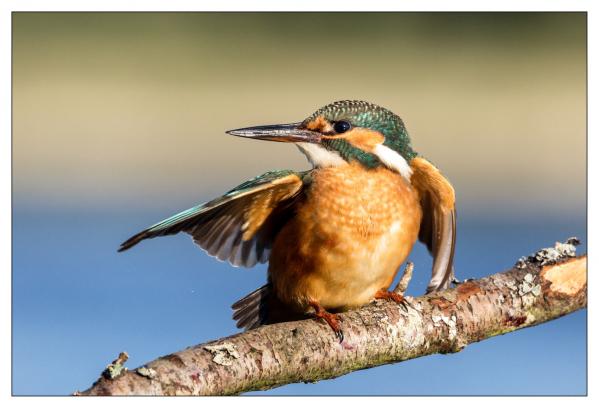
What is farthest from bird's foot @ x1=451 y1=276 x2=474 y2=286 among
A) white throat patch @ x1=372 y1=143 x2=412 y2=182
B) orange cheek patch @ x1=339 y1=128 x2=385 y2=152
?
orange cheek patch @ x1=339 y1=128 x2=385 y2=152

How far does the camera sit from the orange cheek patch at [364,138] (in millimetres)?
2316

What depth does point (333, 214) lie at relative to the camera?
7.47 ft

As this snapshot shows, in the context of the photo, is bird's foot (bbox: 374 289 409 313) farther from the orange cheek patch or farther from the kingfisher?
the orange cheek patch

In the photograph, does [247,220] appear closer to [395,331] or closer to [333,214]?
[333,214]

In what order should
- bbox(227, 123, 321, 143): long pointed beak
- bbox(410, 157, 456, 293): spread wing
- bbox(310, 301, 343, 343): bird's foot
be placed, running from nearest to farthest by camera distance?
1. bbox(310, 301, 343, 343): bird's foot
2. bbox(227, 123, 321, 143): long pointed beak
3. bbox(410, 157, 456, 293): spread wing

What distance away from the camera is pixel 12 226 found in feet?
7.80

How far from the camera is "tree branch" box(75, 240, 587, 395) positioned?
189cm

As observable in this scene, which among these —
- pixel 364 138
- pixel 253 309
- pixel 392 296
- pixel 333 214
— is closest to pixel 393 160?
pixel 364 138

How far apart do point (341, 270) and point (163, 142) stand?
134cm

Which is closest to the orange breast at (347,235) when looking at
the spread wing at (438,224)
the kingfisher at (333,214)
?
the kingfisher at (333,214)

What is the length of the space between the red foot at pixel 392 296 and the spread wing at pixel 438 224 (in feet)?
0.60

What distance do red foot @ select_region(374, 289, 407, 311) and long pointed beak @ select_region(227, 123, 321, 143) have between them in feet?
1.55

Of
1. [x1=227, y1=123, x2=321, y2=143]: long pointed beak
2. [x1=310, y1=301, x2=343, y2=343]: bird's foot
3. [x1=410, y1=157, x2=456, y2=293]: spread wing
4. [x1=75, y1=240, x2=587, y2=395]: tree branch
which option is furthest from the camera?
[x1=410, y1=157, x2=456, y2=293]: spread wing
